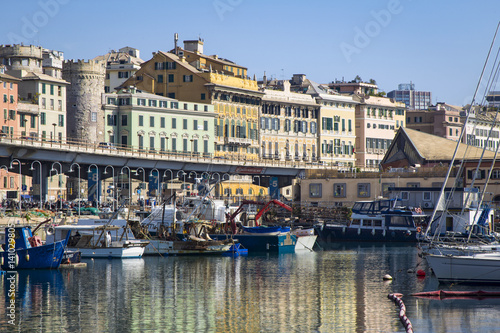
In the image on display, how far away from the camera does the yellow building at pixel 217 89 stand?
519ft

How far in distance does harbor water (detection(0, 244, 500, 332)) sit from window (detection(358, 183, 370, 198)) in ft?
175

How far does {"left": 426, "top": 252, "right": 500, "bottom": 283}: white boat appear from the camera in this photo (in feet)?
189

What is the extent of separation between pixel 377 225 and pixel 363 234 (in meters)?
1.99

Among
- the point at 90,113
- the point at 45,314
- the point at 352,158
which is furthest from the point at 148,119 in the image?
the point at 45,314

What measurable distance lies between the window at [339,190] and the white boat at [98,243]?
181 feet

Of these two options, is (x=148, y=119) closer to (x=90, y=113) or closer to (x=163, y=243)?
(x=90, y=113)

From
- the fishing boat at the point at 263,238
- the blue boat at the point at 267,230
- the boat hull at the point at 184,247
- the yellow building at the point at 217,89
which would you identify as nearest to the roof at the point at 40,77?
the yellow building at the point at 217,89

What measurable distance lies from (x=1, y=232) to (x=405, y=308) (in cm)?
4632

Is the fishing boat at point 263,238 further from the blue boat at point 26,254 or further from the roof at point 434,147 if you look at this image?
the roof at point 434,147

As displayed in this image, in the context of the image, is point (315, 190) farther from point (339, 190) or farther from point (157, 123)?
point (157, 123)

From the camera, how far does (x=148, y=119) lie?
488 ft

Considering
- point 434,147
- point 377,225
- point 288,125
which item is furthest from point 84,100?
point 377,225

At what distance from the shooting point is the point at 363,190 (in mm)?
134875

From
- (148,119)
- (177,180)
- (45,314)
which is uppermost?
(148,119)
